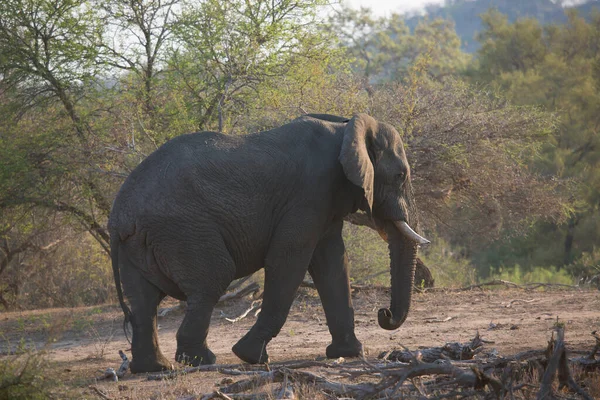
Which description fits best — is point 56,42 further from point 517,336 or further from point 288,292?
point 517,336

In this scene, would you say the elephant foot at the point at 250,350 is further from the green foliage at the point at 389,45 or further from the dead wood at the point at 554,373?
the green foliage at the point at 389,45

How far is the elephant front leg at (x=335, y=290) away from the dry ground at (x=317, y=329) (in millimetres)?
304

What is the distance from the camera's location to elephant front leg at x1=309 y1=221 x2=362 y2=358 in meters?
7.95

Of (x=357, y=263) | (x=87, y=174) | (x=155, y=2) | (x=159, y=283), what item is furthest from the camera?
(x=357, y=263)

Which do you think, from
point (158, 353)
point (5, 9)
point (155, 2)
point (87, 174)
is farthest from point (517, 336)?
point (5, 9)

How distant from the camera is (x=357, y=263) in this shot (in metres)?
14.6

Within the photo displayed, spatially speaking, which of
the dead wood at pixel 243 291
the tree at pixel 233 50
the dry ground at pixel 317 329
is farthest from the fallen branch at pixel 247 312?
the tree at pixel 233 50

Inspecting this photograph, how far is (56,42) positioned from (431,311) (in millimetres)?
7241

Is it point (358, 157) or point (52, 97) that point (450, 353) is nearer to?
point (358, 157)

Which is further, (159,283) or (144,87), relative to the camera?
(144,87)

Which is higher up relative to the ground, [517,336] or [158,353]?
[158,353]

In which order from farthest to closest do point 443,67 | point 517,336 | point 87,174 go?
point 443,67
point 87,174
point 517,336

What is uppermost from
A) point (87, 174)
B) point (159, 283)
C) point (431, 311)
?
point (87, 174)

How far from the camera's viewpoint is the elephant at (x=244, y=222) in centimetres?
712
